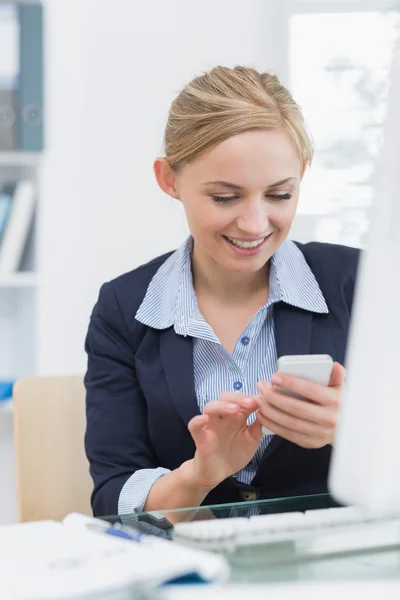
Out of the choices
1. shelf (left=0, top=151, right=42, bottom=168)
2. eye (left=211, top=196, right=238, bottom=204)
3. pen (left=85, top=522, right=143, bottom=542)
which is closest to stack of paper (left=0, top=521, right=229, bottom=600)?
pen (left=85, top=522, right=143, bottom=542)

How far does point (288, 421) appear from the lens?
3.66ft

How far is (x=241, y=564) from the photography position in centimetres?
75

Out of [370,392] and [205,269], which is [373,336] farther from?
[205,269]

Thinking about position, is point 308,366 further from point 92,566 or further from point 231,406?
point 92,566

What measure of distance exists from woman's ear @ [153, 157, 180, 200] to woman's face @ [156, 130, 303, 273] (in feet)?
0.25

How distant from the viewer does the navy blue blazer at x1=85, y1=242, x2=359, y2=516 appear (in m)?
1.43

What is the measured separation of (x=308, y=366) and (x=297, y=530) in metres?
0.26

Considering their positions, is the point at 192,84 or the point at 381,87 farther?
the point at 381,87

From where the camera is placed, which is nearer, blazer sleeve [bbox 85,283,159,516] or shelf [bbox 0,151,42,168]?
blazer sleeve [bbox 85,283,159,516]

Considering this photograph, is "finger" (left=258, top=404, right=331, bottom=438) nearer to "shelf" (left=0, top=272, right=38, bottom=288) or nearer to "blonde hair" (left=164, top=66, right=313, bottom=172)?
"blonde hair" (left=164, top=66, right=313, bottom=172)

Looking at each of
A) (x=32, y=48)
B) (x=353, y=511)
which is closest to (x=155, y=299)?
(x=353, y=511)

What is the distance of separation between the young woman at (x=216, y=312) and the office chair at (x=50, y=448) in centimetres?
19

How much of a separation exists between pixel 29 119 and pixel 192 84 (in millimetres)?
1084

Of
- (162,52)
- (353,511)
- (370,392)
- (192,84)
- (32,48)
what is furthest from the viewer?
(162,52)
